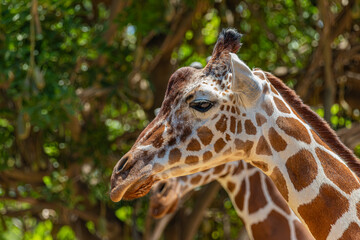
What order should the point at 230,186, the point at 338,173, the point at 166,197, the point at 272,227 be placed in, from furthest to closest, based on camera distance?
the point at 166,197 → the point at 230,186 → the point at 272,227 → the point at 338,173

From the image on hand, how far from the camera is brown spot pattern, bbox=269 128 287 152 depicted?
9.67 ft

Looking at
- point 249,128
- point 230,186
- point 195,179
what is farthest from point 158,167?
point 195,179

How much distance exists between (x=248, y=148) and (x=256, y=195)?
1519mm

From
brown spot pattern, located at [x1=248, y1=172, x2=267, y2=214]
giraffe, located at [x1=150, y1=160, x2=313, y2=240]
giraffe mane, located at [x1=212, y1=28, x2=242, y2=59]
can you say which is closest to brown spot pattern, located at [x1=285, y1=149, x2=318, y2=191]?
giraffe mane, located at [x1=212, y1=28, x2=242, y2=59]

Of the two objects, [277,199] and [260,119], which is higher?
[260,119]

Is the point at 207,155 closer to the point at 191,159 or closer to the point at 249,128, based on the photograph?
the point at 191,159

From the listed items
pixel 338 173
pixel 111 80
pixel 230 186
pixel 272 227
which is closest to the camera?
pixel 338 173

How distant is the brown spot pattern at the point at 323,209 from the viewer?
2.87 m

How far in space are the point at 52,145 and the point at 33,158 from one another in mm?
259

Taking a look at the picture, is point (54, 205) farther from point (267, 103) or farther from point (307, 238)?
point (267, 103)

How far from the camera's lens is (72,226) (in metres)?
8.53

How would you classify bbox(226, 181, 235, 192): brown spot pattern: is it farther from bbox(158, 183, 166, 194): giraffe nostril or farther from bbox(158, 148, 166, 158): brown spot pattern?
bbox(158, 148, 166, 158): brown spot pattern

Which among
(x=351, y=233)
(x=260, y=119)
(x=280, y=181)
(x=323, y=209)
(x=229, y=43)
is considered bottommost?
(x=351, y=233)

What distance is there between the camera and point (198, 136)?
2.98 metres
